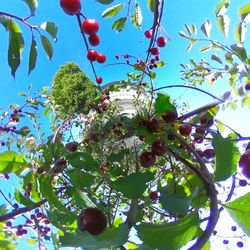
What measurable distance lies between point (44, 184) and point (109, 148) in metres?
0.48

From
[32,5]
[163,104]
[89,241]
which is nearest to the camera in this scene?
[89,241]

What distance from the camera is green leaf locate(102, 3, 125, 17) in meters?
1.39

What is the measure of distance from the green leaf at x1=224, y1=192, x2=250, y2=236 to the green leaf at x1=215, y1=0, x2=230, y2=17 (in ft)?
2.86

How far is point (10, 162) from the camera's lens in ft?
3.12

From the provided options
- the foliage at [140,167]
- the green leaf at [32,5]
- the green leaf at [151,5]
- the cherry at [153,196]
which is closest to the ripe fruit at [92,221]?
the foliage at [140,167]

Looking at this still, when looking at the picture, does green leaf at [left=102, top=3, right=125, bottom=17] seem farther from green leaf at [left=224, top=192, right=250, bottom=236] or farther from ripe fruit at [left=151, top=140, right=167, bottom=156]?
green leaf at [left=224, top=192, right=250, bottom=236]

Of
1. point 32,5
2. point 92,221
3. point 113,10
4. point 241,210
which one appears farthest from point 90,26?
point 241,210

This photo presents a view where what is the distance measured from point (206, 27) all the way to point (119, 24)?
1.10 feet

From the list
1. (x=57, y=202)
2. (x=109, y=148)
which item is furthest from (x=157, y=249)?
(x=109, y=148)

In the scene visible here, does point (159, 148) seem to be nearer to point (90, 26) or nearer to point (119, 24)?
point (90, 26)

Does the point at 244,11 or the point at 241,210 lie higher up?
the point at 244,11

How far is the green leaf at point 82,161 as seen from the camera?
3.04 feet

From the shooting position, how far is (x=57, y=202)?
79 centimetres

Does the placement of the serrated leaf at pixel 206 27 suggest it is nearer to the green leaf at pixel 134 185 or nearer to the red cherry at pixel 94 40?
the red cherry at pixel 94 40
